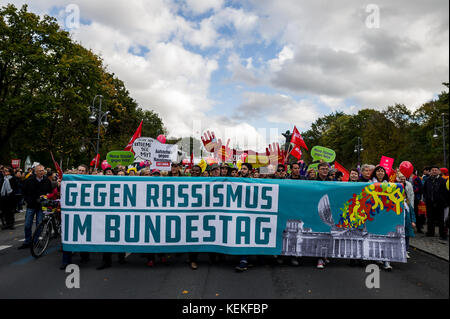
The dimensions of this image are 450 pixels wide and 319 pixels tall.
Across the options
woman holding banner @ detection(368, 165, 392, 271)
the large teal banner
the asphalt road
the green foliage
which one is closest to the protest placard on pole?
the asphalt road

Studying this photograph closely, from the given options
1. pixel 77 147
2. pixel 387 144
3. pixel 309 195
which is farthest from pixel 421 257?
pixel 387 144

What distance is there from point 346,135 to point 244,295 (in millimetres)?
68838

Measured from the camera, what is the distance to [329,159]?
12.1 metres

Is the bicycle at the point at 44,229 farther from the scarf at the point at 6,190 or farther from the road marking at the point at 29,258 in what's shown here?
the scarf at the point at 6,190

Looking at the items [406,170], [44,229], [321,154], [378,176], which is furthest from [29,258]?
[321,154]

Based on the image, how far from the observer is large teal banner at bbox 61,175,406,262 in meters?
6.03

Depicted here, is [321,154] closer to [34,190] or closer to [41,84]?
[34,190]

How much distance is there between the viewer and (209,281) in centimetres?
521

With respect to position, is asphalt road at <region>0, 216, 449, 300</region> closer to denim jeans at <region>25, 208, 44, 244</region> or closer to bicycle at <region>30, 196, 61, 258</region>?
bicycle at <region>30, 196, 61, 258</region>

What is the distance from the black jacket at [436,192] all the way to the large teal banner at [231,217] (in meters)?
4.29

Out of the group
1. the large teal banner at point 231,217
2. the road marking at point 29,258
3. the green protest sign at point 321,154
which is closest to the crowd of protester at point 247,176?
the large teal banner at point 231,217
